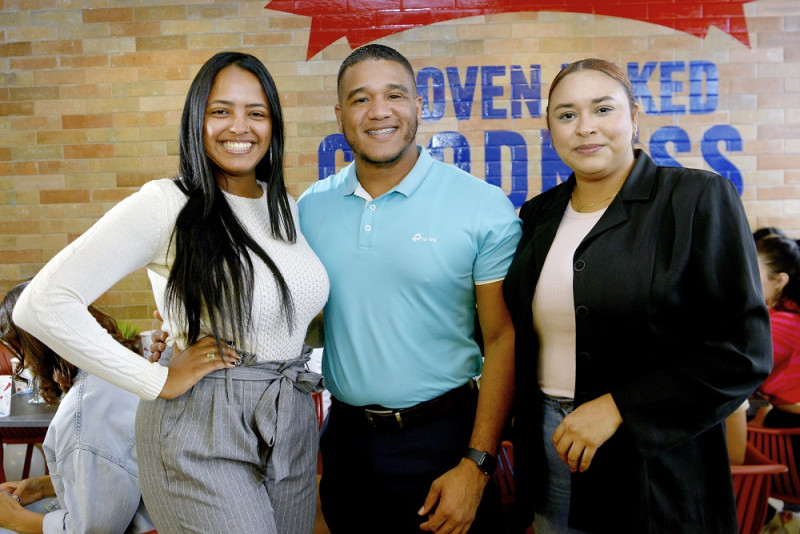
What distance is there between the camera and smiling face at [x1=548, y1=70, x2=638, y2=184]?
1.51 metres

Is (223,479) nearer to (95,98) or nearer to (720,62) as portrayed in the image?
(95,98)

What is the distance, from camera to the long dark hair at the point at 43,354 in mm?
2207

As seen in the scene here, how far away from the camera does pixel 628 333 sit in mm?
1365

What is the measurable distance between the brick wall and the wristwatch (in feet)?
8.79

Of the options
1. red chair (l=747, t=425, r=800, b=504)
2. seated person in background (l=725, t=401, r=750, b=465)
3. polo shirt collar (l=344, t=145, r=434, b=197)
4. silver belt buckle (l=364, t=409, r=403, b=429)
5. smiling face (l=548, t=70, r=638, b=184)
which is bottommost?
red chair (l=747, t=425, r=800, b=504)

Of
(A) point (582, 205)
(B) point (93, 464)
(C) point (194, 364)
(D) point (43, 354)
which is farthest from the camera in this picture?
(D) point (43, 354)

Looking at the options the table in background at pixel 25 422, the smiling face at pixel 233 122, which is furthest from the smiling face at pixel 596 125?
the table in background at pixel 25 422

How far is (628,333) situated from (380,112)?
88cm

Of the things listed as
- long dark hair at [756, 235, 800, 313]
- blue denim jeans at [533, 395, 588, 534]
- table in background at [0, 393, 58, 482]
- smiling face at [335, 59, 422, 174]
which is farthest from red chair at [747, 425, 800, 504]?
table in background at [0, 393, 58, 482]

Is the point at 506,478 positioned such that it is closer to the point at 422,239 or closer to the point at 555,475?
the point at 555,475

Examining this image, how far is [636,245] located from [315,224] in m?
0.89

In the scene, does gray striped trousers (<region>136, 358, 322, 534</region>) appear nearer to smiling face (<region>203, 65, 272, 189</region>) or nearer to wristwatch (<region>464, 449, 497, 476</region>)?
wristwatch (<region>464, 449, 497, 476</region>)

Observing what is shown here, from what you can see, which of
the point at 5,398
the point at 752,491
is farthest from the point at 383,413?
the point at 5,398

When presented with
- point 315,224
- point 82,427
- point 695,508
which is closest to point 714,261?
point 695,508
